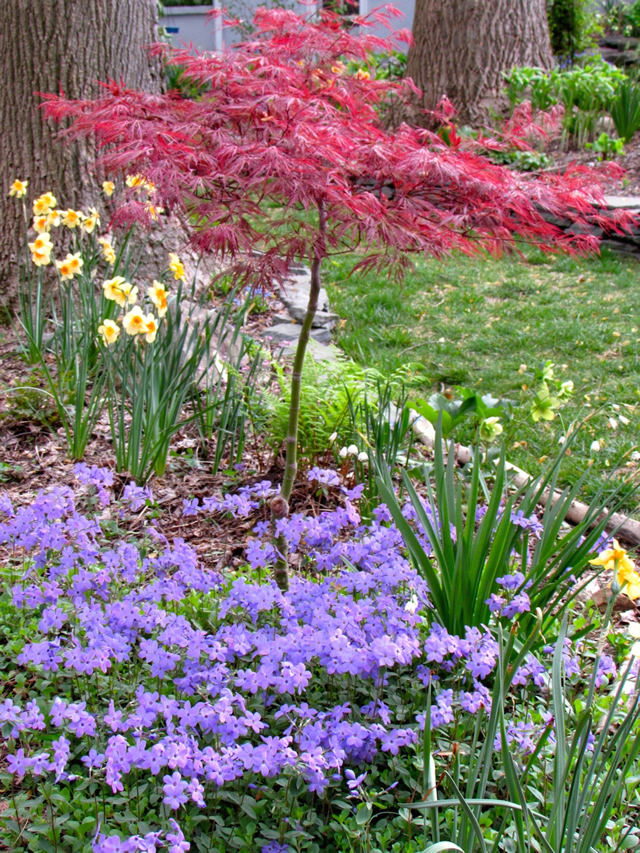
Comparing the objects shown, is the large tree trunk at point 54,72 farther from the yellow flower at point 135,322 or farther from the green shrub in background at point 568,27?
the green shrub in background at point 568,27

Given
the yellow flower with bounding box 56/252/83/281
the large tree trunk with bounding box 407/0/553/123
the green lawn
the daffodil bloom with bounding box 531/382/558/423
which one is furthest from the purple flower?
the large tree trunk with bounding box 407/0/553/123

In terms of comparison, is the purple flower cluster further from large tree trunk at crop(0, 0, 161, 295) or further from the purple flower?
large tree trunk at crop(0, 0, 161, 295)

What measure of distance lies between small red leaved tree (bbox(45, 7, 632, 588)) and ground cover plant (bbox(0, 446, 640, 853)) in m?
0.46

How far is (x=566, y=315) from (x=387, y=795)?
4356 mm

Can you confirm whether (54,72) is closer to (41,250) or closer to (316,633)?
(41,250)

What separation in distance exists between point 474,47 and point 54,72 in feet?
19.0

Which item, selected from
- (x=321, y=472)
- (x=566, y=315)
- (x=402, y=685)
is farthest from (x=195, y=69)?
(x=566, y=315)

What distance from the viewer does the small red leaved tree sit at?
5.90 ft

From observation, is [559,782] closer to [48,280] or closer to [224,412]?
[224,412]

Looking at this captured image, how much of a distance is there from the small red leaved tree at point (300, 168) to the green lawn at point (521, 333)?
1.17 metres

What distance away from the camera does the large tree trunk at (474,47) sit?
808cm

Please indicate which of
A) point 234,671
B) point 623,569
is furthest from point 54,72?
point 623,569

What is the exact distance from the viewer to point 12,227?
13.9 feet

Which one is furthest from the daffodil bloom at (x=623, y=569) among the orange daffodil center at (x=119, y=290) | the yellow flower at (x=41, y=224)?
the yellow flower at (x=41, y=224)
